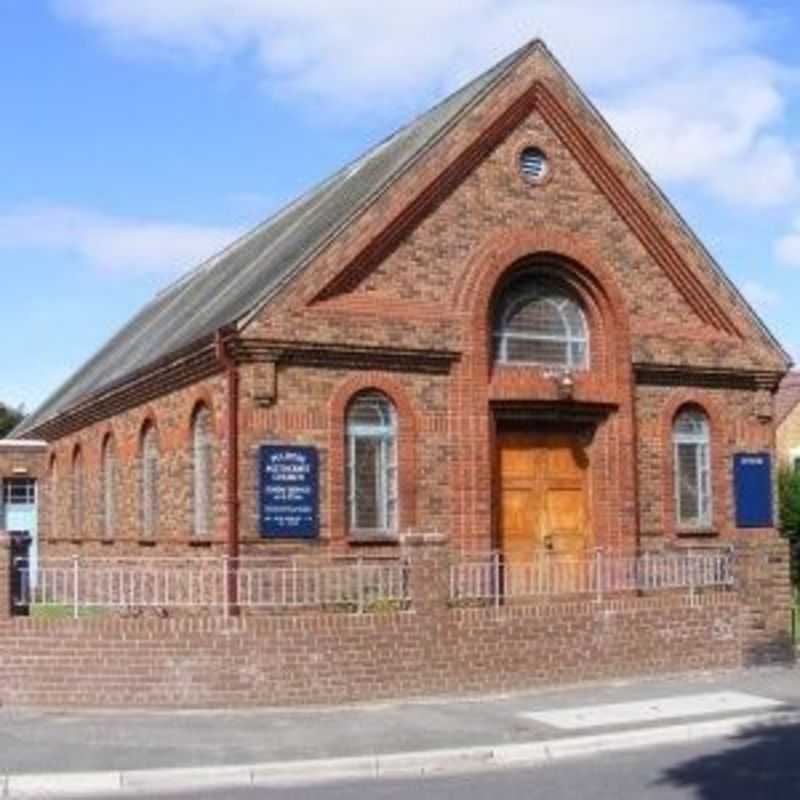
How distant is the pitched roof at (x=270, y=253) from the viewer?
64.6 feet

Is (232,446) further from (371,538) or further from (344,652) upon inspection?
(344,652)

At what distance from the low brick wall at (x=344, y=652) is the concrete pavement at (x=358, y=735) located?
0.32 m

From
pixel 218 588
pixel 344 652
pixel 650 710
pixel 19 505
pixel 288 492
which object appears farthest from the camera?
pixel 19 505

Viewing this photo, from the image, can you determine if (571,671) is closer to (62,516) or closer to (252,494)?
(252,494)

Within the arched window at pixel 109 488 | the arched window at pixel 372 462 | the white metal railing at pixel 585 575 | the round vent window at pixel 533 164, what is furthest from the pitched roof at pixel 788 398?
the arched window at pixel 372 462

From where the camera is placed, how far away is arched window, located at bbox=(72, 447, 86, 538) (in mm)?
29547

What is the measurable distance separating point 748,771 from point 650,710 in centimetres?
315

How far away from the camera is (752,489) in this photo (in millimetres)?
22344

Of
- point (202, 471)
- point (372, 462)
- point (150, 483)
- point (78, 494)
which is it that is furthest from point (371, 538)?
point (78, 494)

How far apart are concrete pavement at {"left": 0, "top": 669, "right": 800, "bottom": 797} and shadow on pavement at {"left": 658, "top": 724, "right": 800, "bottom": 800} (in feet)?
2.34

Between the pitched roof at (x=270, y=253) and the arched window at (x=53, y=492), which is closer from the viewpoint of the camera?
the pitched roof at (x=270, y=253)

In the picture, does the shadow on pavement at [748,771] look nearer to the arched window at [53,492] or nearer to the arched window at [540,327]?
the arched window at [540,327]

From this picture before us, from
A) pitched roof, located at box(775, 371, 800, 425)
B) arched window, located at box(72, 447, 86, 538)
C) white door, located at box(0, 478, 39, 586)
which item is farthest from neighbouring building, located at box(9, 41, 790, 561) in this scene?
pitched roof, located at box(775, 371, 800, 425)

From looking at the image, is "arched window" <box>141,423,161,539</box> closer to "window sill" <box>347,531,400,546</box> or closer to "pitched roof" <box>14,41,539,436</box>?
"pitched roof" <box>14,41,539,436</box>
